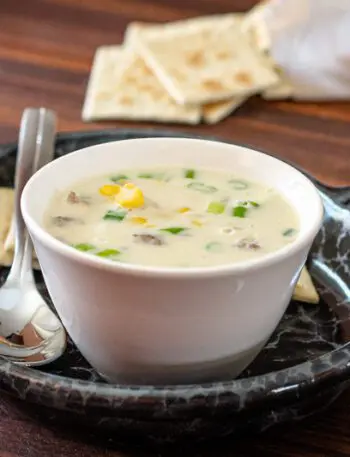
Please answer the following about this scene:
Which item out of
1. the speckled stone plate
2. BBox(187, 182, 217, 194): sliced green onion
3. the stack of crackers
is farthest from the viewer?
the stack of crackers

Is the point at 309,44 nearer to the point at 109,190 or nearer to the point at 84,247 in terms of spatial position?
the point at 109,190

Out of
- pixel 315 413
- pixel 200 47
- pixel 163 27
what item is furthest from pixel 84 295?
pixel 163 27

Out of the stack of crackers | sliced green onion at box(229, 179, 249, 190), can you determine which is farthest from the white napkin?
sliced green onion at box(229, 179, 249, 190)

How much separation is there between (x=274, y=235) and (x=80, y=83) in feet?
3.57

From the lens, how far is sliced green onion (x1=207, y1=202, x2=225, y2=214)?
33.7 inches

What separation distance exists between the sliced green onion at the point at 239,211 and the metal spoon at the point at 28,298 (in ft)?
0.76

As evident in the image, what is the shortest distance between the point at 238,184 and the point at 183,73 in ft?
2.99

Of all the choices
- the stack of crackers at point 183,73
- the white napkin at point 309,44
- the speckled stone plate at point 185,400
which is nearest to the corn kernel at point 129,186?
the speckled stone plate at point 185,400

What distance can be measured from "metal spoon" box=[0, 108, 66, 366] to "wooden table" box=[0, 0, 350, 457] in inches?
3.5

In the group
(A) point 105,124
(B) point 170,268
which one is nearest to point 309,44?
(A) point 105,124

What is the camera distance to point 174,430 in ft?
2.35

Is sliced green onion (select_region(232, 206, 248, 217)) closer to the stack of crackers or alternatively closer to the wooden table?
the wooden table

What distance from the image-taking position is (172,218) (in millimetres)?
840

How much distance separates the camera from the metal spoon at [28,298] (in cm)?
87
